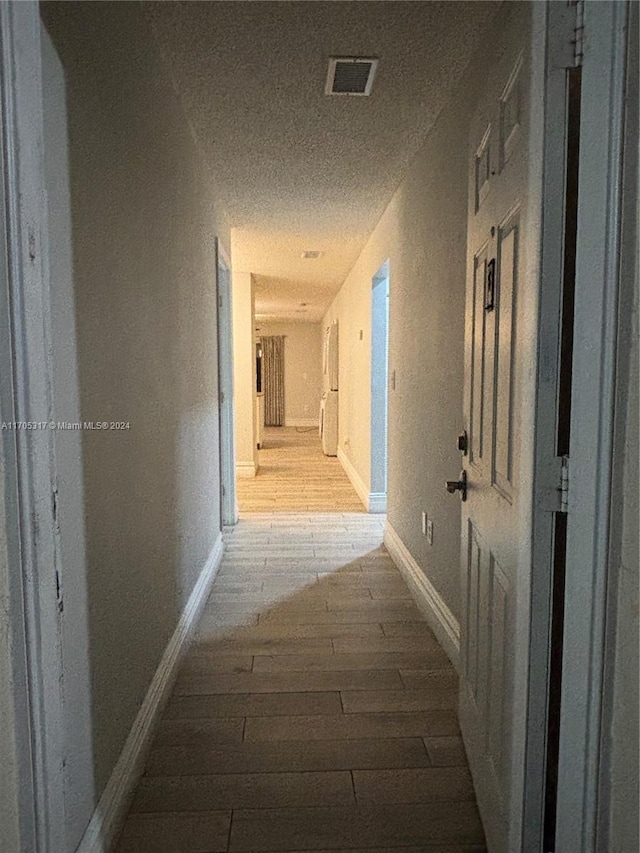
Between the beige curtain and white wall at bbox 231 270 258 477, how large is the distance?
611 cm

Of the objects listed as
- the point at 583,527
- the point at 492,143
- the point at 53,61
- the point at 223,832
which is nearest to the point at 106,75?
the point at 53,61

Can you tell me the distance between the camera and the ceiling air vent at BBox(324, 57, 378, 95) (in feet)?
7.41

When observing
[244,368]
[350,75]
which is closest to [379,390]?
[244,368]

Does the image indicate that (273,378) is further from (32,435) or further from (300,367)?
(32,435)

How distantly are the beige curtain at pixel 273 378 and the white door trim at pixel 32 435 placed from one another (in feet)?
39.6

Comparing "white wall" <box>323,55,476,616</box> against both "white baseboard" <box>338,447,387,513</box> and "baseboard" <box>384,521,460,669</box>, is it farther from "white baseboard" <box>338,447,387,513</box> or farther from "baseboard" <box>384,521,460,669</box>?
"white baseboard" <box>338,447,387,513</box>

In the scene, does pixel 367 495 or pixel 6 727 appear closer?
pixel 6 727

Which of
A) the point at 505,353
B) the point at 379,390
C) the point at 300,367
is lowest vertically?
the point at 379,390

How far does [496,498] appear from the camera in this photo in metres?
1.54

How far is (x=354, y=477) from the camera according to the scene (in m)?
6.59

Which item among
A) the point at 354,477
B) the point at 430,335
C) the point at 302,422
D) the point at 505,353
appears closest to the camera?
the point at 505,353

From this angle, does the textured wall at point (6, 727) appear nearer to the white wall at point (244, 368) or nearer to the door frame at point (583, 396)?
the door frame at point (583, 396)

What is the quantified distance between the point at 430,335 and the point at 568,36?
76.1 inches

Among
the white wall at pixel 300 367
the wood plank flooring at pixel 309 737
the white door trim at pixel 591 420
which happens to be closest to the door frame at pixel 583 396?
the white door trim at pixel 591 420
